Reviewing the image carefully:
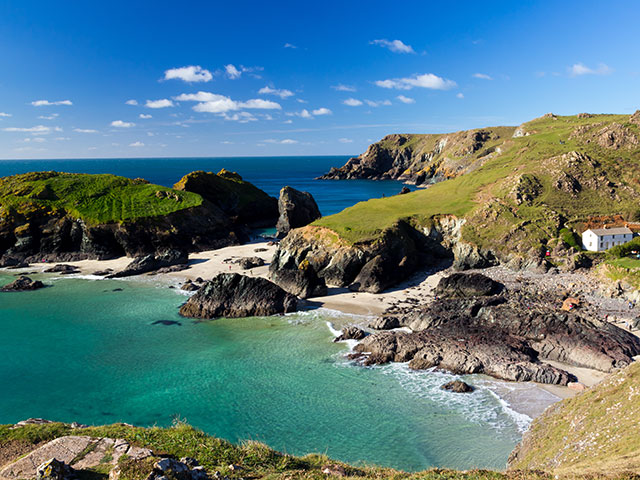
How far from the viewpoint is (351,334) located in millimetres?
40406

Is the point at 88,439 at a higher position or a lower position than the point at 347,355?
higher

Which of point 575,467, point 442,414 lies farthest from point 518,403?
point 575,467

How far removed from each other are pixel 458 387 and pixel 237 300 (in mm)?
28590

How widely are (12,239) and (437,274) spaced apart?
264 ft

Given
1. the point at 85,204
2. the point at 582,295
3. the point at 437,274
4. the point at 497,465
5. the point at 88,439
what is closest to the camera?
the point at 88,439

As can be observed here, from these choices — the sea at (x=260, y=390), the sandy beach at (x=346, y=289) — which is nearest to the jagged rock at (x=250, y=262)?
the sandy beach at (x=346, y=289)

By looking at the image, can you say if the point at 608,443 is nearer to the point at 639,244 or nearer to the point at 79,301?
the point at 639,244

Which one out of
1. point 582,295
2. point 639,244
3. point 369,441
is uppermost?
point 639,244

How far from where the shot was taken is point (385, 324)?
41781 mm

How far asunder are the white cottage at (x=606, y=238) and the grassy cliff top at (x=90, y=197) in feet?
250

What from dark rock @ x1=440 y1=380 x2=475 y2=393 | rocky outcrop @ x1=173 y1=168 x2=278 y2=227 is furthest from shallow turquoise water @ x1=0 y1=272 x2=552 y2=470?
rocky outcrop @ x1=173 y1=168 x2=278 y2=227

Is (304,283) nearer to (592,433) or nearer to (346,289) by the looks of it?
(346,289)

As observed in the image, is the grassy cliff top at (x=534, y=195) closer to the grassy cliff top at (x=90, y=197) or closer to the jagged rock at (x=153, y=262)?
the jagged rock at (x=153, y=262)

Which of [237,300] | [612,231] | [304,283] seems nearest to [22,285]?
[237,300]
